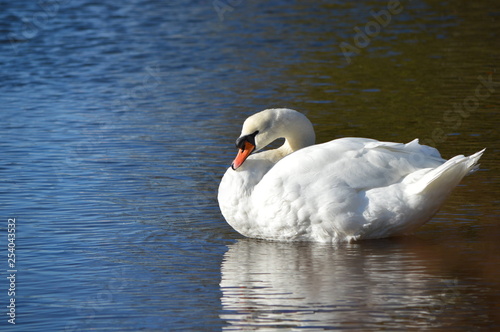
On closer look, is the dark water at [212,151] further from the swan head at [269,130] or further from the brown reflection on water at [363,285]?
the swan head at [269,130]

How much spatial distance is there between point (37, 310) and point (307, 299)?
1766mm

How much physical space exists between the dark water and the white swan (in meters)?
0.19

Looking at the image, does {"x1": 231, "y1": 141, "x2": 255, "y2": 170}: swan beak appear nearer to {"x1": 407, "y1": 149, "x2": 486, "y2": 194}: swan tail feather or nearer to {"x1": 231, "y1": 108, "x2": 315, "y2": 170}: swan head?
{"x1": 231, "y1": 108, "x2": 315, "y2": 170}: swan head

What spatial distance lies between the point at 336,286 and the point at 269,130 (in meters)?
1.80

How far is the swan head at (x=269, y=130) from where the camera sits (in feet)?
25.4

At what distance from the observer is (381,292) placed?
20.7ft

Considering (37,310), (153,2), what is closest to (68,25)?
(153,2)

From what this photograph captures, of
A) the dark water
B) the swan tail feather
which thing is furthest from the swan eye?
the swan tail feather

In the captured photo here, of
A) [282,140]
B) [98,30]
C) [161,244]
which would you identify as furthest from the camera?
[98,30]

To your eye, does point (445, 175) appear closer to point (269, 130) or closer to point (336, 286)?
point (336, 286)

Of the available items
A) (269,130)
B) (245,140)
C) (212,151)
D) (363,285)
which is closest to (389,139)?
(212,151)

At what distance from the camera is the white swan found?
7207 mm

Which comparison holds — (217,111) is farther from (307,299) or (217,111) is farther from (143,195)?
(307,299)

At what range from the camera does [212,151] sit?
10.5 meters
